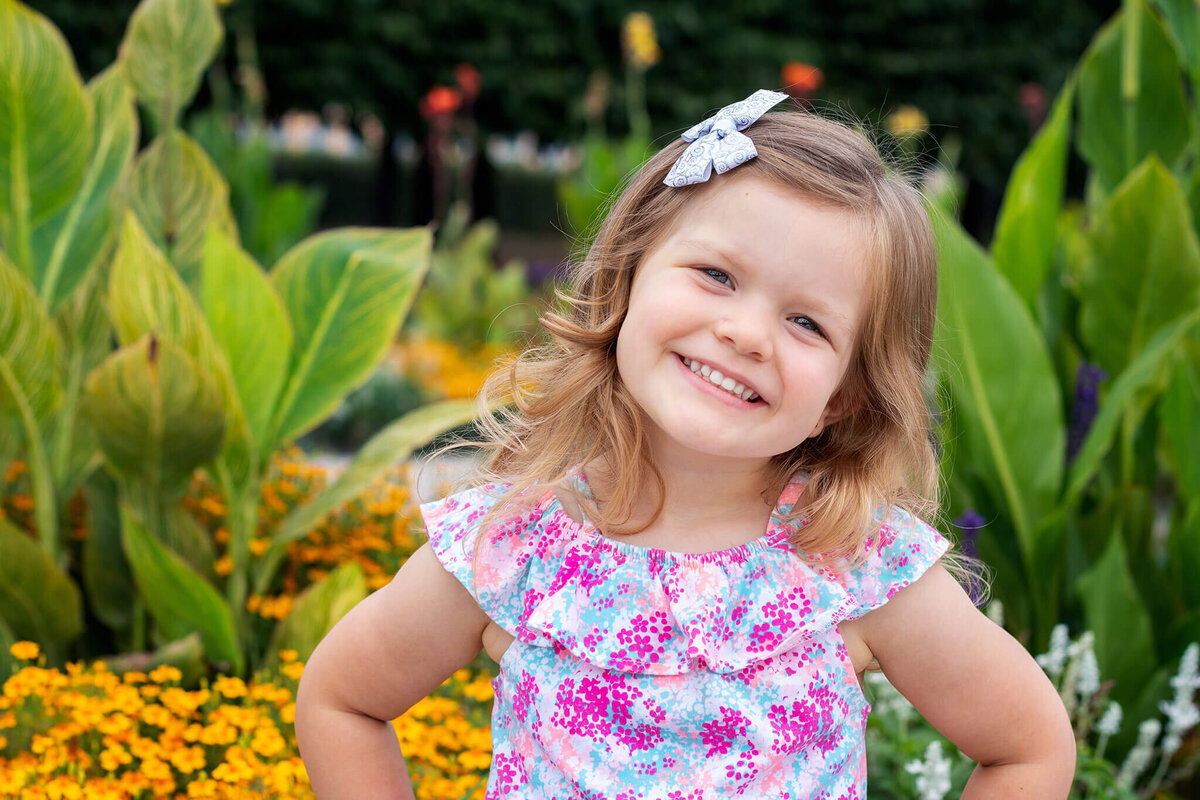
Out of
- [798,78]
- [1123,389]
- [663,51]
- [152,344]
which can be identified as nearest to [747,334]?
[152,344]

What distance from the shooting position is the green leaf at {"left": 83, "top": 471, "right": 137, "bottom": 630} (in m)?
1.98

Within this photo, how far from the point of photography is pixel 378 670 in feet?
3.64

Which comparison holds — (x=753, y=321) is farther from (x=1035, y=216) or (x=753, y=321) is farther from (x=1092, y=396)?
(x=1035, y=216)

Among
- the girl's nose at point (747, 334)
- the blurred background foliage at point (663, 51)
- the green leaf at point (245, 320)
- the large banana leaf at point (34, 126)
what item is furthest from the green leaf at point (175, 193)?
the blurred background foliage at point (663, 51)

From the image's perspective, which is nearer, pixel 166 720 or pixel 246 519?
pixel 166 720

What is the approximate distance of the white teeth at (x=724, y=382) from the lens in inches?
39.2

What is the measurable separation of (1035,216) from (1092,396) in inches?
15.4

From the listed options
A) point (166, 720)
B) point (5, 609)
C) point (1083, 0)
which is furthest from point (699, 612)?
point (1083, 0)

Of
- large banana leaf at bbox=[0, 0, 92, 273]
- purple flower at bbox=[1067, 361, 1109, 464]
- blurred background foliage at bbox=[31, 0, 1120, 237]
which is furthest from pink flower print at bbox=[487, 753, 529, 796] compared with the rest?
blurred background foliage at bbox=[31, 0, 1120, 237]

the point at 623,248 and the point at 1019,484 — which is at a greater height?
the point at 623,248

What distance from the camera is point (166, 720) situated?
1533 mm

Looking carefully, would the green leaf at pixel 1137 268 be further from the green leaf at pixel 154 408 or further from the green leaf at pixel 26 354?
the green leaf at pixel 26 354

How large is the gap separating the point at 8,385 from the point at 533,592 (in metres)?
1.10

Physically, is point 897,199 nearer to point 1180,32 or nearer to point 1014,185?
point 1014,185
